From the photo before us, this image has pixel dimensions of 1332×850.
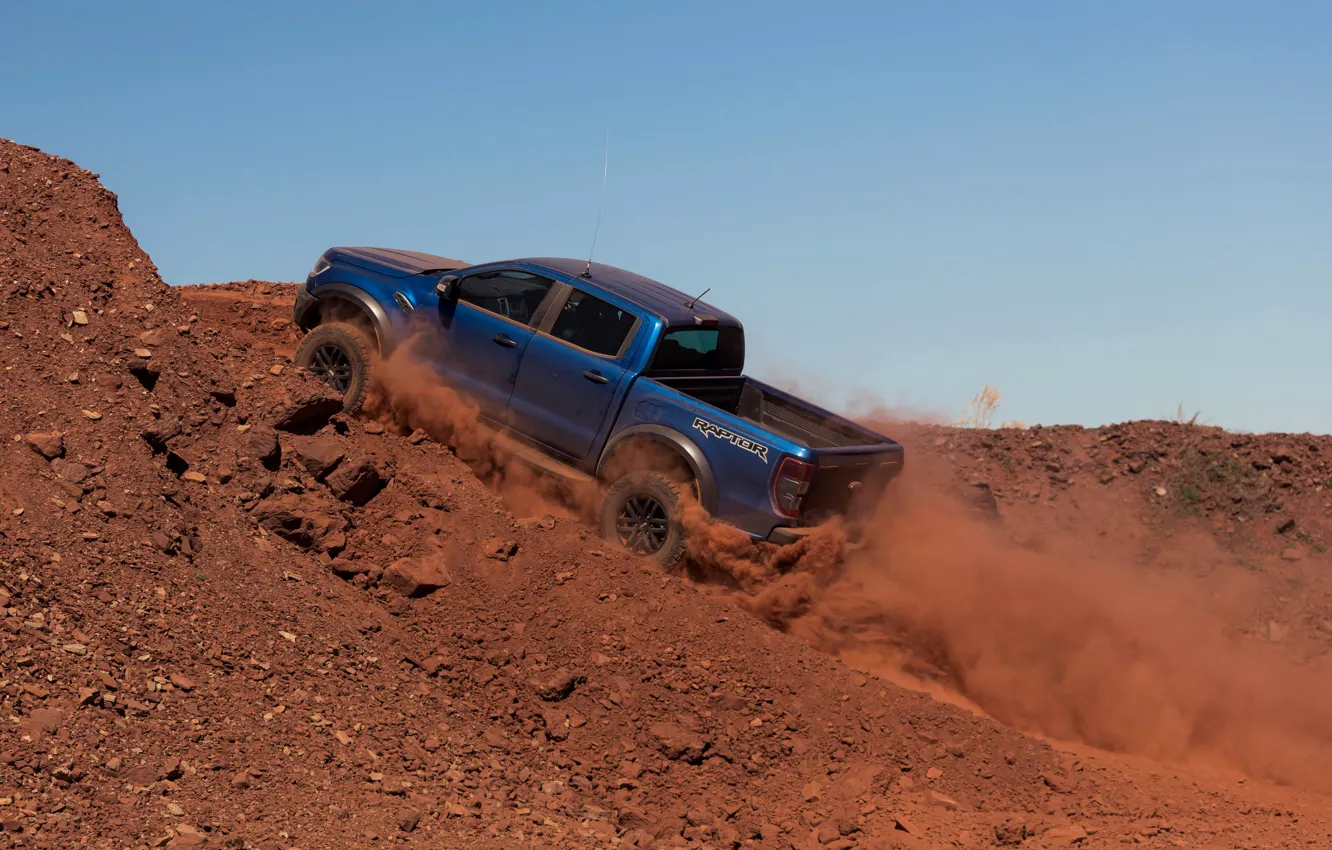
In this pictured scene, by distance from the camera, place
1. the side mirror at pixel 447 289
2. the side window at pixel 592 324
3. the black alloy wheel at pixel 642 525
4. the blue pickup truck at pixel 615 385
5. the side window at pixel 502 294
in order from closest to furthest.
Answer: the blue pickup truck at pixel 615 385 < the black alloy wheel at pixel 642 525 < the side window at pixel 592 324 < the side mirror at pixel 447 289 < the side window at pixel 502 294

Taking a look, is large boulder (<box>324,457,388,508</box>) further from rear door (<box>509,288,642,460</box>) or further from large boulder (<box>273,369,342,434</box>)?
rear door (<box>509,288,642,460</box>)

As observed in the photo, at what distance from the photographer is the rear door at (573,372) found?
9188 mm

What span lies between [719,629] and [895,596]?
1490 millimetres

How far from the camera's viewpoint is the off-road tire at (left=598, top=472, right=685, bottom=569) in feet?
28.5

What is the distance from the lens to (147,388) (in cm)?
815

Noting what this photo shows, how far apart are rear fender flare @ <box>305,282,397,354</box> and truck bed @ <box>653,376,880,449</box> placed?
2.34m

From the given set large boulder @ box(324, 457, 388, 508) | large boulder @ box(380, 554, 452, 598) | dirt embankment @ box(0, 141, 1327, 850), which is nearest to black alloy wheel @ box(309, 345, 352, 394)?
dirt embankment @ box(0, 141, 1327, 850)

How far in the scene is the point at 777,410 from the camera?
10.0 metres

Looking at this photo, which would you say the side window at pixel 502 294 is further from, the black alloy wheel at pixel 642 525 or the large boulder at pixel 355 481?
the black alloy wheel at pixel 642 525

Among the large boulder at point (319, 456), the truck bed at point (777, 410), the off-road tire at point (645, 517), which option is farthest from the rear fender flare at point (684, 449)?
the large boulder at point (319, 456)

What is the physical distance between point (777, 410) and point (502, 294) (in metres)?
2.44

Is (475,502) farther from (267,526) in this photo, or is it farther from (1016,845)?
(1016,845)

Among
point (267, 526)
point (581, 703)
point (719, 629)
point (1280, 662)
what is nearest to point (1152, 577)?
point (1280, 662)

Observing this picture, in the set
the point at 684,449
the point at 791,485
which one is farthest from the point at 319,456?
the point at 791,485
